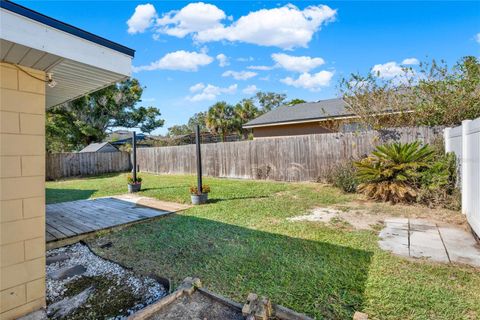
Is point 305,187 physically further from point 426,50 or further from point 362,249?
point 426,50

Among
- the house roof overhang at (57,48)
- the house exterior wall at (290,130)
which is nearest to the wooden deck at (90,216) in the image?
the house roof overhang at (57,48)

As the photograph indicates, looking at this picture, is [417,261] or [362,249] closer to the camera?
[417,261]

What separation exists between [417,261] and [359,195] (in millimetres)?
3830

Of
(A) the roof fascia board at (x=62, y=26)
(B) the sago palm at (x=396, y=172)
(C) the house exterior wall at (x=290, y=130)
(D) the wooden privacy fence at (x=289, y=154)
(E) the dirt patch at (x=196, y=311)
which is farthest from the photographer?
(C) the house exterior wall at (x=290, y=130)

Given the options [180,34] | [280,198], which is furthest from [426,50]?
[180,34]

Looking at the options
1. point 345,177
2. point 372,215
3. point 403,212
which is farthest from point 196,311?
point 345,177

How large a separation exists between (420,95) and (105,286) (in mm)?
9148

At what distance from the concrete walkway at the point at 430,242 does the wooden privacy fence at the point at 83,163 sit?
1509 cm

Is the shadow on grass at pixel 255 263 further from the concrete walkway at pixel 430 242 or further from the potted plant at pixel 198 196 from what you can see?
the potted plant at pixel 198 196

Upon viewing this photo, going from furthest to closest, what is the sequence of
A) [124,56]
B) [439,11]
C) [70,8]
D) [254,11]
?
[254,11] < [439,11] < [70,8] < [124,56]

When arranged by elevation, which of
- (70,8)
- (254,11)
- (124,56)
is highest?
(254,11)

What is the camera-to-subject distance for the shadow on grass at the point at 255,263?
2.14 meters

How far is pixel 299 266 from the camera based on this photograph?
2.70 metres

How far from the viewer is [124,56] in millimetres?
2285
